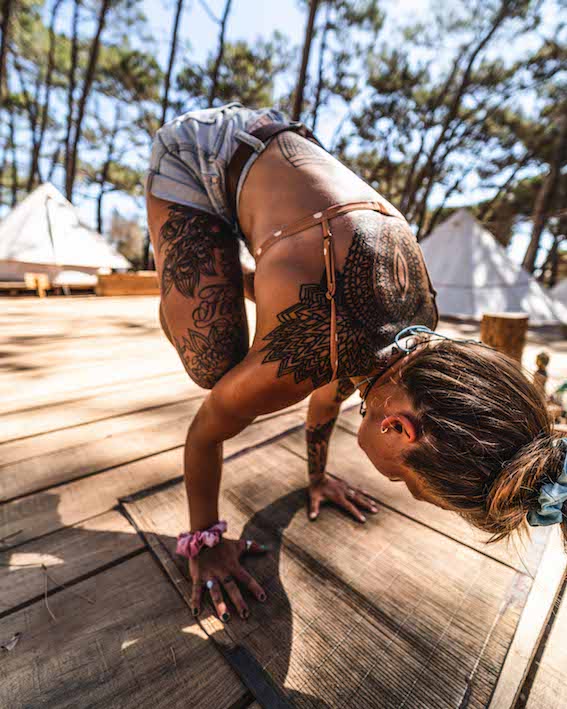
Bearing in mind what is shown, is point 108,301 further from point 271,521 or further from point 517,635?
point 517,635

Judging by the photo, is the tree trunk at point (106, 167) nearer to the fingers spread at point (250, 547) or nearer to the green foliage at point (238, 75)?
the green foliage at point (238, 75)

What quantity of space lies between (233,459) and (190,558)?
20.0 inches

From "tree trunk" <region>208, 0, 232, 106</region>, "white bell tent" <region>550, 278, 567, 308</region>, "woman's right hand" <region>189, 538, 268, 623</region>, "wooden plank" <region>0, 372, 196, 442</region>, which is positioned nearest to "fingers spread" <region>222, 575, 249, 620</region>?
"woman's right hand" <region>189, 538, 268, 623</region>

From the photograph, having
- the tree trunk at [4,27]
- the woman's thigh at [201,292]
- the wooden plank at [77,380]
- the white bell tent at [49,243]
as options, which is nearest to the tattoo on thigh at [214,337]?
the woman's thigh at [201,292]

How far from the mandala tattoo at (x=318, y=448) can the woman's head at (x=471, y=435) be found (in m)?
0.42

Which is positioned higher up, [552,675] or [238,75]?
[238,75]

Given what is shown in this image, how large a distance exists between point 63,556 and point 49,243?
22.1ft

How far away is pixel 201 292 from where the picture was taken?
1.01 meters

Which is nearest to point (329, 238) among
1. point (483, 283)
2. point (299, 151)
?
point (299, 151)

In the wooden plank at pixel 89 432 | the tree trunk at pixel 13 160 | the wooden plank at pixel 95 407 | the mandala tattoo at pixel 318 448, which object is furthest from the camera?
the tree trunk at pixel 13 160

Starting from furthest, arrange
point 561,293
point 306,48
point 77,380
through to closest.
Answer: point 561,293, point 306,48, point 77,380

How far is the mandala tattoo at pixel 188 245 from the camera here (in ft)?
3.33

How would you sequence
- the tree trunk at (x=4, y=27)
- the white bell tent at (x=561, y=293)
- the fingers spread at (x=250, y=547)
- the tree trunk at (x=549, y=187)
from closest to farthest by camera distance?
the fingers spread at (x=250, y=547) → the tree trunk at (x=4, y=27) → the tree trunk at (x=549, y=187) → the white bell tent at (x=561, y=293)

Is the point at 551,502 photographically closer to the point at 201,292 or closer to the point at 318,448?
the point at 318,448
